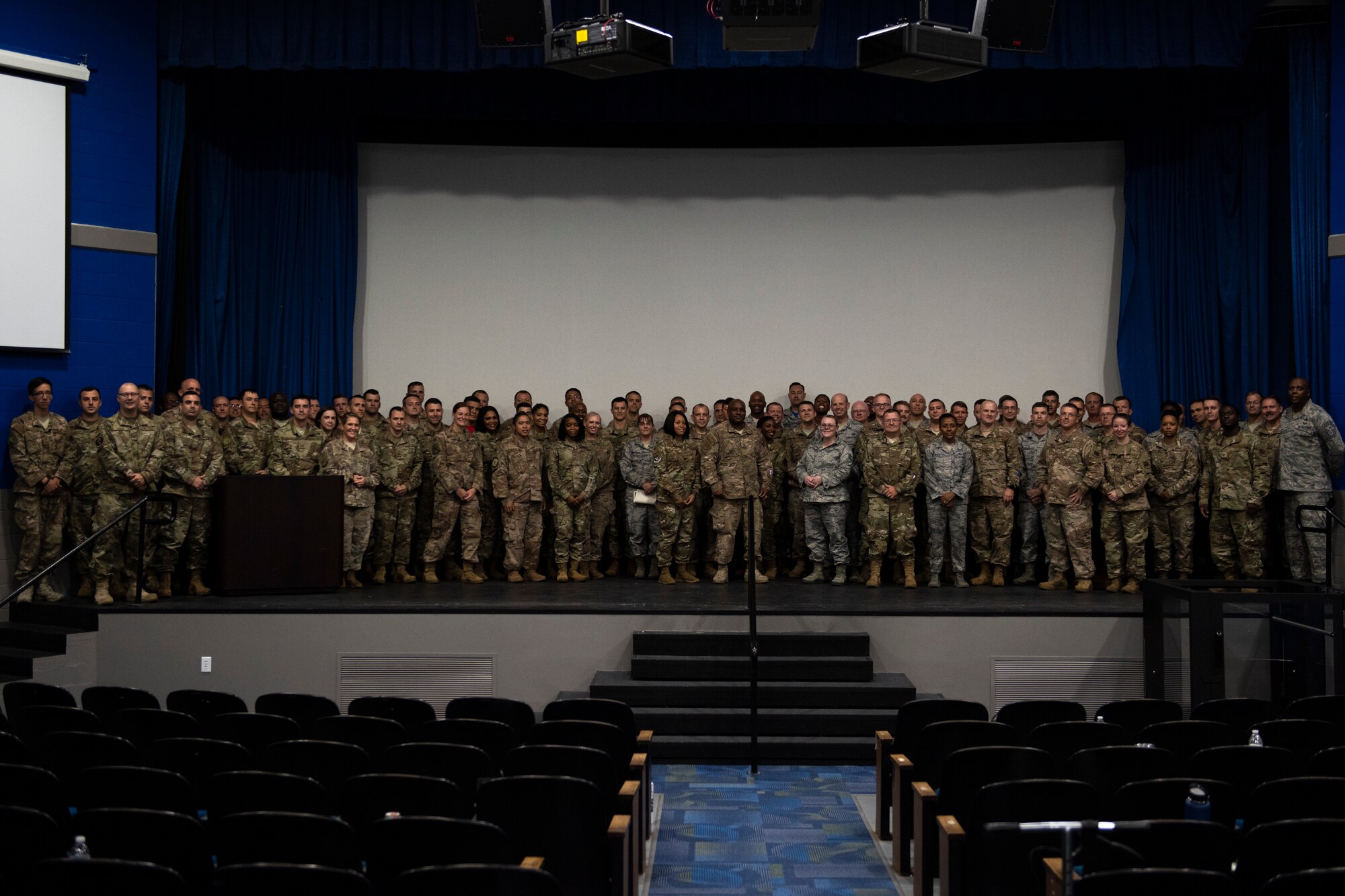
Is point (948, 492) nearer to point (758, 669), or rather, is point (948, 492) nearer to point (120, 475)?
point (758, 669)

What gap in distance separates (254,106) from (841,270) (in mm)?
5847

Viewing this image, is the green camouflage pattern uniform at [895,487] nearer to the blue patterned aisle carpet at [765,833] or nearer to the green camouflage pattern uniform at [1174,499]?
the green camouflage pattern uniform at [1174,499]

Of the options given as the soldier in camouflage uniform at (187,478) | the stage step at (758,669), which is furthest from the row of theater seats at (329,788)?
the soldier in camouflage uniform at (187,478)

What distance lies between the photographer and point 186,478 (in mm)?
8133

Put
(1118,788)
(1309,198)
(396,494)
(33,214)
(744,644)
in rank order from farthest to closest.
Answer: (1309,198), (396,494), (33,214), (744,644), (1118,788)

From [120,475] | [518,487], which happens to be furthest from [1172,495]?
[120,475]

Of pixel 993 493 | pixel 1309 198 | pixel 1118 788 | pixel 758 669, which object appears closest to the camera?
Result: pixel 1118 788

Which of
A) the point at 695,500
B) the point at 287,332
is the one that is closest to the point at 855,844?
the point at 695,500

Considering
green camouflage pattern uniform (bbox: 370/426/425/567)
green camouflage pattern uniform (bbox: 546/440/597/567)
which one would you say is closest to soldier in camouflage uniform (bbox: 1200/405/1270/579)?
green camouflage pattern uniform (bbox: 546/440/597/567)

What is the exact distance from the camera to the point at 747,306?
11391 millimetres

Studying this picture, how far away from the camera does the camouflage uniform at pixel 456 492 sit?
9.28 meters

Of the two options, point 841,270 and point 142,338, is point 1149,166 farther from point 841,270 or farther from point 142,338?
point 142,338

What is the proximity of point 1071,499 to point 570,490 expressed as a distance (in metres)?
4.00

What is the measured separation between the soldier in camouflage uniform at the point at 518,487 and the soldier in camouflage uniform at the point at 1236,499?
5.36 meters
